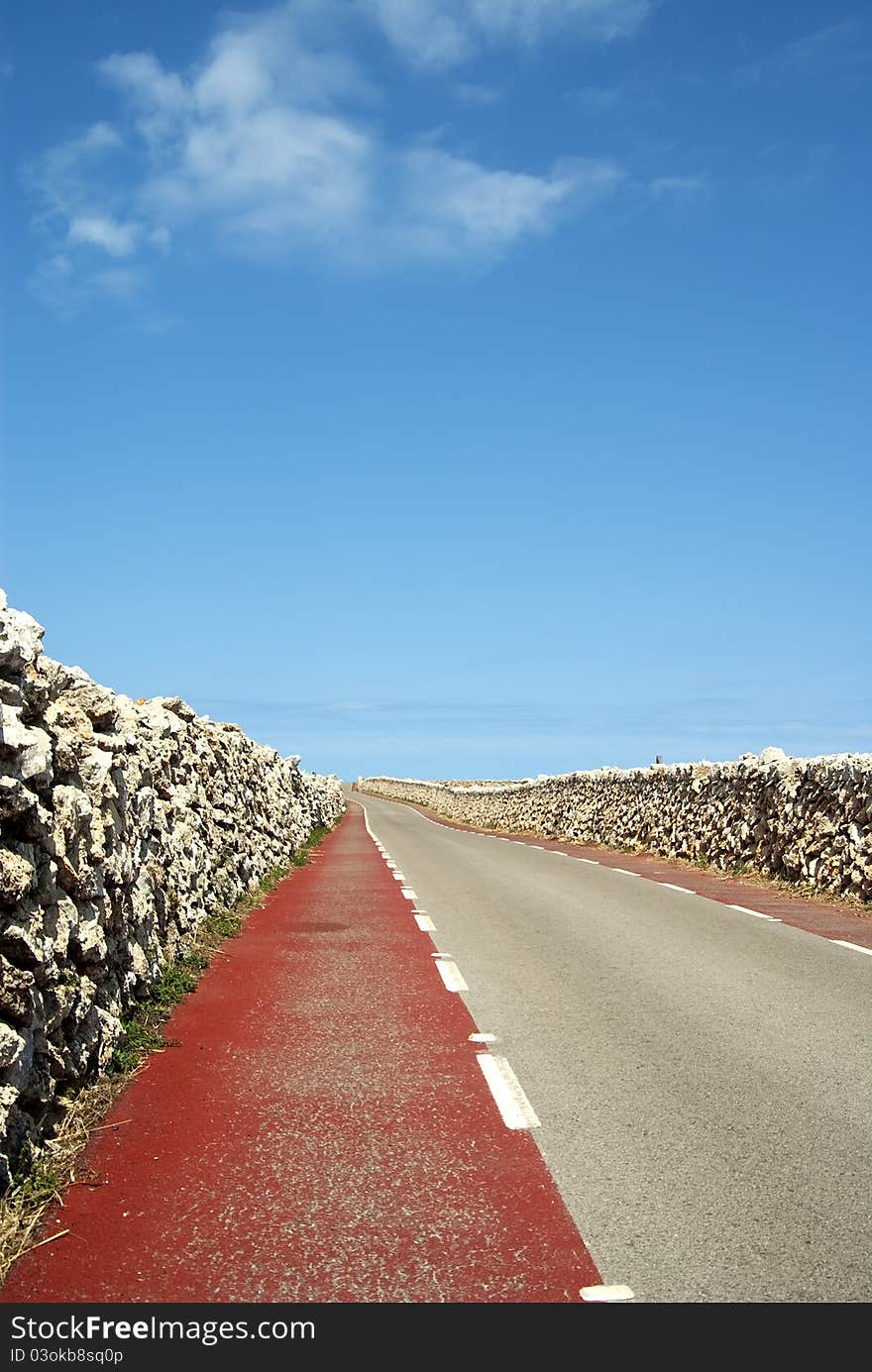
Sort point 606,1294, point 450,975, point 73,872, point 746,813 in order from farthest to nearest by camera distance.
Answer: point 746,813, point 450,975, point 73,872, point 606,1294

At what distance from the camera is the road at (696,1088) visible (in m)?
4.63

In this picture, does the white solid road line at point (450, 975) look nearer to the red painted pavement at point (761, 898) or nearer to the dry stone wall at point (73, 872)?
the dry stone wall at point (73, 872)

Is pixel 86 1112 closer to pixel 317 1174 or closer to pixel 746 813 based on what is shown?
pixel 317 1174

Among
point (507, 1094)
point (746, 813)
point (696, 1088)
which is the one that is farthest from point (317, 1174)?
point (746, 813)

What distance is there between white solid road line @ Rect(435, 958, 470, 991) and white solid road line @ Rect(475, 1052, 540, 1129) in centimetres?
245

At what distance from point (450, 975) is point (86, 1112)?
5009 mm

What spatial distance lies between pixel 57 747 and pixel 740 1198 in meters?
5.08

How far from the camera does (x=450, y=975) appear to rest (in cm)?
1093

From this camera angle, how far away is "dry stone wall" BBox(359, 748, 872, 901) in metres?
18.6

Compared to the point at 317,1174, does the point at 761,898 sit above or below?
above

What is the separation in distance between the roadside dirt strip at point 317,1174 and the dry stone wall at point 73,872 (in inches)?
21.1

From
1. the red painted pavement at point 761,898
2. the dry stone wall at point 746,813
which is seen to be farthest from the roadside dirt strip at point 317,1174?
the dry stone wall at point 746,813

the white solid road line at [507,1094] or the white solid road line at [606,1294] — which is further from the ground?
the white solid road line at [507,1094]
